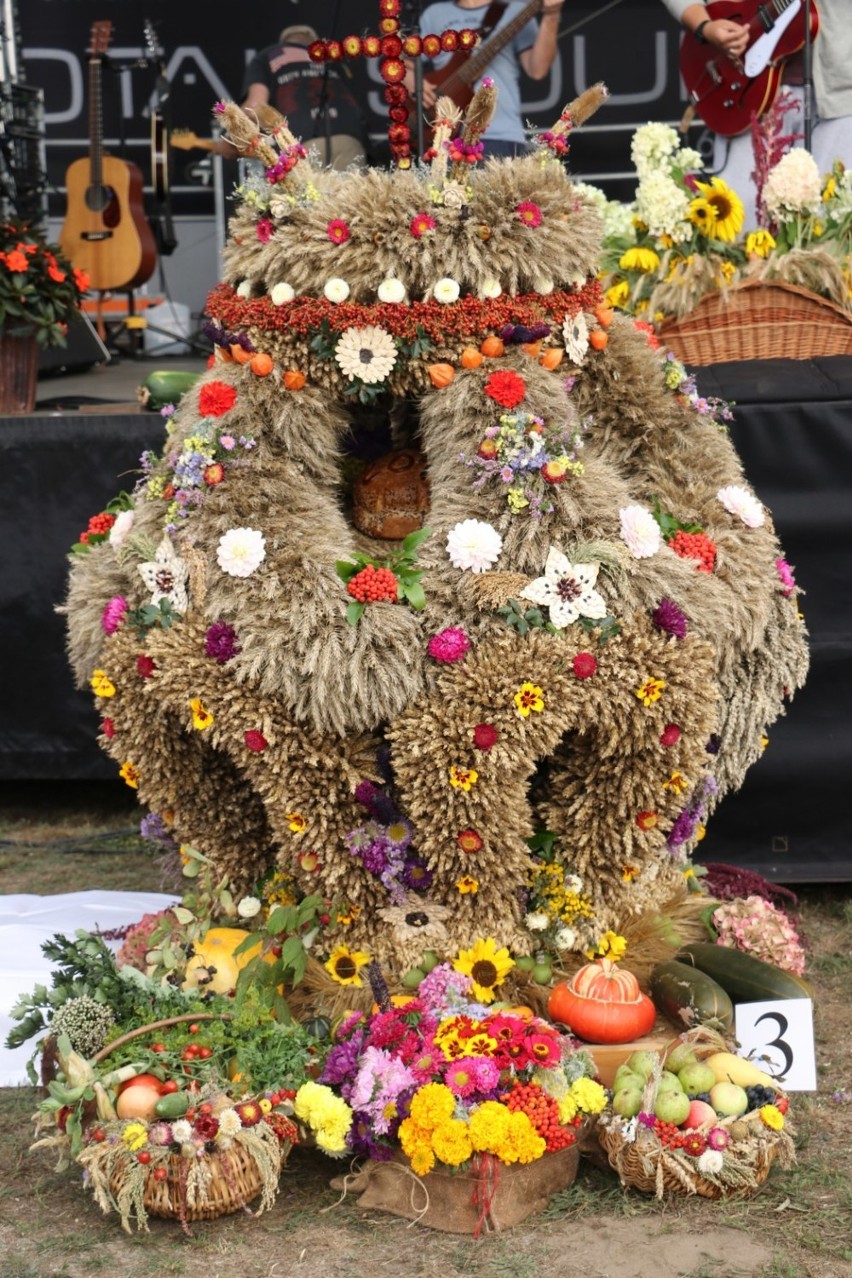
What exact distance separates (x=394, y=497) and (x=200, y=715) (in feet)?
2.11

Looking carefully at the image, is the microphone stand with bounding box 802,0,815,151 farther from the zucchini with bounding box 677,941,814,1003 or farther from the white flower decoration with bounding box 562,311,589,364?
the zucchini with bounding box 677,941,814,1003

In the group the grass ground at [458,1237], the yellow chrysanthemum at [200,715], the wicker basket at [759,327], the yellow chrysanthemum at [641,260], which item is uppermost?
the yellow chrysanthemum at [641,260]

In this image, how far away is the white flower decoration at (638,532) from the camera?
300 centimetres

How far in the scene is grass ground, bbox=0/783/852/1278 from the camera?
253 centimetres

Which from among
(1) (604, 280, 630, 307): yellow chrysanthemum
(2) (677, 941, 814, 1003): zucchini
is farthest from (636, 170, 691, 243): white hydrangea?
(2) (677, 941, 814, 1003): zucchini

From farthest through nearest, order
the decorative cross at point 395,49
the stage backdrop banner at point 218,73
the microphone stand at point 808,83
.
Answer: the stage backdrop banner at point 218,73 → the microphone stand at point 808,83 → the decorative cross at point 395,49

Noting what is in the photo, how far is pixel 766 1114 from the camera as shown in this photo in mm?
2711

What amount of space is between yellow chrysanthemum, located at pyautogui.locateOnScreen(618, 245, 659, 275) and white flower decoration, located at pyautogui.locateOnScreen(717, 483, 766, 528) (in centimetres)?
106

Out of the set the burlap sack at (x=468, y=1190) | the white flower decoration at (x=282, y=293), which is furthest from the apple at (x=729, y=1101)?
the white flower decoration at (x=282, y=293)

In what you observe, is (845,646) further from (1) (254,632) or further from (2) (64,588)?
(2) (64,588)

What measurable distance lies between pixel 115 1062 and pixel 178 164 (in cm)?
601

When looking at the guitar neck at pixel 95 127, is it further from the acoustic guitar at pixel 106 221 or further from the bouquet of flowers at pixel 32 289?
the bouquet of flowers at pixel 32 289

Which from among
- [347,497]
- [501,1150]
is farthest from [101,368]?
[501,1150]

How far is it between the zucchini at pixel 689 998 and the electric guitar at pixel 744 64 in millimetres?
3094
